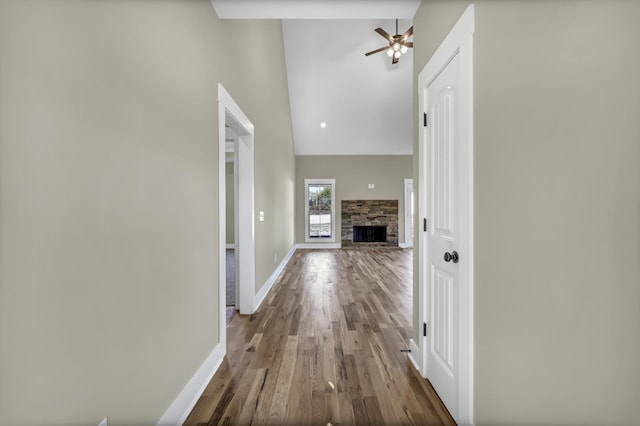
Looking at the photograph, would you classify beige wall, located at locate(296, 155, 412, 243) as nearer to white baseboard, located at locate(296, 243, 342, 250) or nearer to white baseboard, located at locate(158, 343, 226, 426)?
white baseboard, located at locate(296, 243, 342, 250)

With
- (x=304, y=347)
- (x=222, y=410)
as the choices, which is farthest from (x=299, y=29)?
(x=222, y=410)

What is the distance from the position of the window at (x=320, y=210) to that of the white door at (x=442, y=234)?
7.01 m

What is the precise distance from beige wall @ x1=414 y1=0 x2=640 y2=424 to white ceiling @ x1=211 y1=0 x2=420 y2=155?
377 centimetres

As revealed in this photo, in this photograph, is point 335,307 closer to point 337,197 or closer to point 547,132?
point 547,132

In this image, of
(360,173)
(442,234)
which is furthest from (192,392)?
(360,173)

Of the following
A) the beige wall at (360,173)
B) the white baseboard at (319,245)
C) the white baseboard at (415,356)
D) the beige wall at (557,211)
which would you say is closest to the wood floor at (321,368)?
the white baseboard at (415,356)

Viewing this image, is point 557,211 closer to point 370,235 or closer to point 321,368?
point 321,368

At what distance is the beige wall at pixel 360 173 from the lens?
8.96m

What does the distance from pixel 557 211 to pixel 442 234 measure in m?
0.87

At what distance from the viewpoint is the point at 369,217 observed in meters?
9.00

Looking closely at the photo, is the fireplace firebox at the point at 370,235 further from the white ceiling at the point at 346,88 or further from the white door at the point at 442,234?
the white door at the point at 442,234

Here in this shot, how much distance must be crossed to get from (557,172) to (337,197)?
8115 millimetres

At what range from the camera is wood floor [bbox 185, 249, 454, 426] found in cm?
166

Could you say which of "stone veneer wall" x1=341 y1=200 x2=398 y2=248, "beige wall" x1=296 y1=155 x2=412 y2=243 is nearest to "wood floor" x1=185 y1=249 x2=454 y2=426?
"stone veneer wall" x1=341 y1=200 x2=398 y2=248
